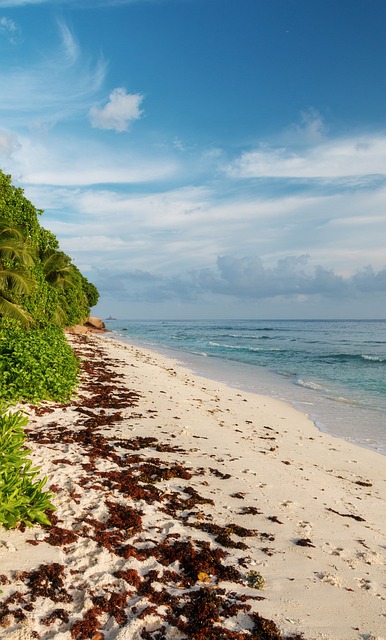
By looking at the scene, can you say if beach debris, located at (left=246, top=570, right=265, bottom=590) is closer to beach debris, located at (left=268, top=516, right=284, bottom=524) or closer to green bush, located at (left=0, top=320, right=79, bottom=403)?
beach debris, located at (left=268, top=516, right=284, bottom=524)

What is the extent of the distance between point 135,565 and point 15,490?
136 cm

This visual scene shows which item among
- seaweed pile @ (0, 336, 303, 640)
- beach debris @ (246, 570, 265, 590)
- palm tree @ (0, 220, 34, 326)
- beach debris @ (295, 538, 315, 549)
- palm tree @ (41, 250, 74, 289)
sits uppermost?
palm tree @ (41, 250, 74, 289)

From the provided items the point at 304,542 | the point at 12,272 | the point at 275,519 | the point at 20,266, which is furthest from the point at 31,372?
the point at 304,542

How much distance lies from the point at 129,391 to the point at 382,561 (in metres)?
8.29

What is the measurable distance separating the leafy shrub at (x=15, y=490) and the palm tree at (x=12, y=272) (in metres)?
8.91

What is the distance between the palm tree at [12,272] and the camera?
12.3 m

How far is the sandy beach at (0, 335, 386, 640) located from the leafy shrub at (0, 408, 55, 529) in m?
0.17

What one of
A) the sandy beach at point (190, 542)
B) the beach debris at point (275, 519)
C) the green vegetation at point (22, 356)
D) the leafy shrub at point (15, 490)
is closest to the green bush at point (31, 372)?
the green vegetation at point (22, 356)

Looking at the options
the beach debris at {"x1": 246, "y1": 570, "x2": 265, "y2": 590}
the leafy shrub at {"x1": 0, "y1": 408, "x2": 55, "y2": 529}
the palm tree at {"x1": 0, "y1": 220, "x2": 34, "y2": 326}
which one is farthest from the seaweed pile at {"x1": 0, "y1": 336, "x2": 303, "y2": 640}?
the palm tree at {"x1": 0, "y1": 220, "x2": 34, "y2": 326}

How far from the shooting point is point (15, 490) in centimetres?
396

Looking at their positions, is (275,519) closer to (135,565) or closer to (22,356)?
(135,565)

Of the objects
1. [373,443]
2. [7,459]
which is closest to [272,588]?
[7,459]

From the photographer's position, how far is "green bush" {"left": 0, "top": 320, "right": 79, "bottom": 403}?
28.3 ft

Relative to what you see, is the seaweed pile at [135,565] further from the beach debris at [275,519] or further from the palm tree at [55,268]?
the palm tree at [55,268]
